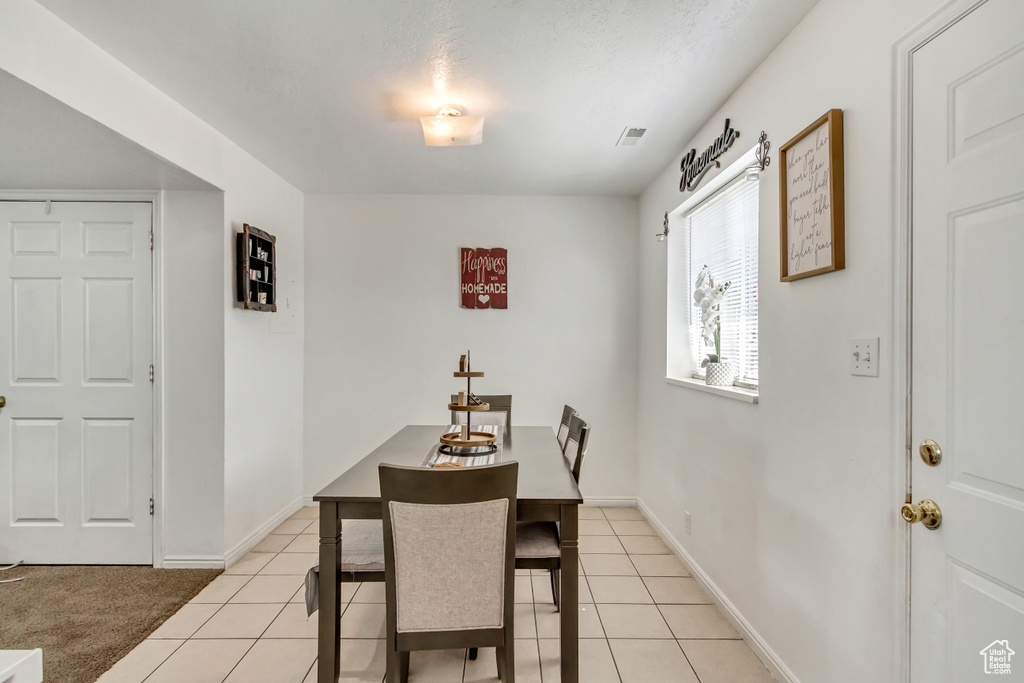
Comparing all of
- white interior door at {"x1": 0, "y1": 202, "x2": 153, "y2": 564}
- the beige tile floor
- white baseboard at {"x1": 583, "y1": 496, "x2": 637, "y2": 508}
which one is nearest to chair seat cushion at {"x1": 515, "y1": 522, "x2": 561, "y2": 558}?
the beige tile floor

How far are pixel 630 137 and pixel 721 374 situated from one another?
1.41 meters

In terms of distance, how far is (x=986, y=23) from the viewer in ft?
3.73

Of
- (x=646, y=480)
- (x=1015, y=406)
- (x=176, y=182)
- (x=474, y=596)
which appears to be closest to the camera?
(x=1015, y=406)

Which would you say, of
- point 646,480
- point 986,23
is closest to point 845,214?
point 986,23

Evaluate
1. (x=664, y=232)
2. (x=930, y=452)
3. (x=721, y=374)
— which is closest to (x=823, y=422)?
(x=930, y=452)

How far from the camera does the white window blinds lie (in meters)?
2.47

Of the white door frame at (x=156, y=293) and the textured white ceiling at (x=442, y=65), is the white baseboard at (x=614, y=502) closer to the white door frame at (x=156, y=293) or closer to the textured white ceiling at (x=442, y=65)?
the textured white ceiling at (x=442, y=65)

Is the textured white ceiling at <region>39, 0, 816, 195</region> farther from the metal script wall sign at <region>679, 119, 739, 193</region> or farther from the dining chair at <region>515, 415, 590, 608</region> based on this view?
the dining chair at <region>515, 415, 590, 608</region>

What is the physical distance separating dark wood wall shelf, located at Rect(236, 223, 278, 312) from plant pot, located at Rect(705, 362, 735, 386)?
8.83 ft

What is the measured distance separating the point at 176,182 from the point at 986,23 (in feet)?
10.9

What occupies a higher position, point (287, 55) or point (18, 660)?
point (287, 55)

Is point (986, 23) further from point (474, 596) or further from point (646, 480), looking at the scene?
point (646, 480)

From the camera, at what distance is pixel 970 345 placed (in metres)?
1.18

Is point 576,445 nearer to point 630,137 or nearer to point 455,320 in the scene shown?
point 630,137
